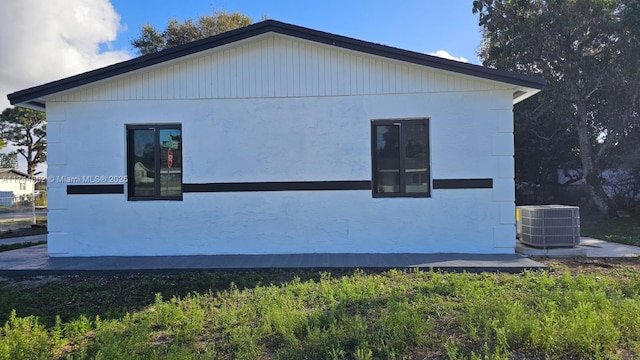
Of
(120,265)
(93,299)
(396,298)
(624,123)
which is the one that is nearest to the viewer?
(396,298)

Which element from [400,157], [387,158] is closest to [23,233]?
[387,158]

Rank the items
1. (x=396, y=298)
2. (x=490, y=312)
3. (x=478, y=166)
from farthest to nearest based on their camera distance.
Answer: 1. (x=478, y=166)
2. (x=396, y=298)
3. (x=490, y=312)

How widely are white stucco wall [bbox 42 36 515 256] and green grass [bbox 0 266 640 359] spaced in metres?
1.68

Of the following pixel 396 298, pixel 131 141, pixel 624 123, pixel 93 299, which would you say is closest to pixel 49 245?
pixel 131 141

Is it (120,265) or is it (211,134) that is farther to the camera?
(211,134)

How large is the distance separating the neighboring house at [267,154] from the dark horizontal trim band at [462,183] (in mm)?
53

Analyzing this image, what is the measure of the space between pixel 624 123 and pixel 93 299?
56.4 ft

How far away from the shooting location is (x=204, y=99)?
803cm

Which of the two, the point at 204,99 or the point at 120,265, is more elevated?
the point at 204,99

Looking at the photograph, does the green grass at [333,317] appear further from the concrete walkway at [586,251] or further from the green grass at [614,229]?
the green grass at [614,229]

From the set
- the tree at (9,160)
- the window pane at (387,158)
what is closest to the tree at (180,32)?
the window pane at (387,158)

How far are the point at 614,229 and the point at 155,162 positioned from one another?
12614 mm

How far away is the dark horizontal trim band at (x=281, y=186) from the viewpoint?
7918 millimetres

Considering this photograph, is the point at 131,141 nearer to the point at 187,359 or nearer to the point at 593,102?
the point at 187,359
